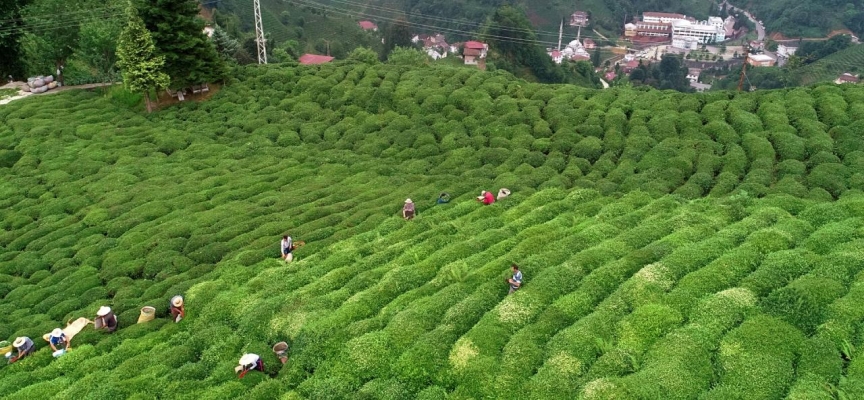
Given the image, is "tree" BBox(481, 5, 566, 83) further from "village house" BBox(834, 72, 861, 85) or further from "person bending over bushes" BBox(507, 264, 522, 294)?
"person bending over bushes" BBox(507, 264, 522, 294)

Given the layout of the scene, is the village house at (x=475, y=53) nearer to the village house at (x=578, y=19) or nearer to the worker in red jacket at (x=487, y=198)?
the village house at (x=578, y=19)

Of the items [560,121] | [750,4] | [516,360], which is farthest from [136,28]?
[750,4]

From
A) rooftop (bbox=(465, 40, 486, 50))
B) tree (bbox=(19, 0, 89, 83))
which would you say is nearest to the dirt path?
tree (bbox=(19, 0, 89, 83))

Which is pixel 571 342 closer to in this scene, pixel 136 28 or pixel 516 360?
pixel 516 360

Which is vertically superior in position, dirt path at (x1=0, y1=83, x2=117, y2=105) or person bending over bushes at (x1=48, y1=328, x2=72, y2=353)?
dirt path at (x1=0, y1=83, x2=117, y2=105)

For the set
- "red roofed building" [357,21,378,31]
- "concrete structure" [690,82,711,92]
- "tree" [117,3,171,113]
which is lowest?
"concrete structure" [690,82,711,92]

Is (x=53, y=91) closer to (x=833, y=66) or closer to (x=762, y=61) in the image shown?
(x=833, y=66)

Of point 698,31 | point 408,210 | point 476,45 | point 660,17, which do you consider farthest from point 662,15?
point 408,210
